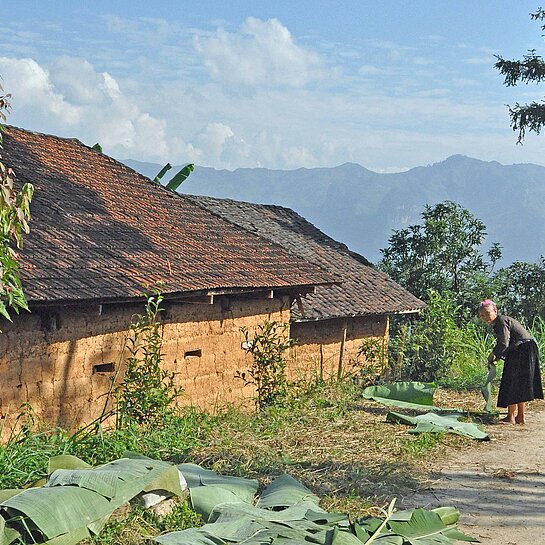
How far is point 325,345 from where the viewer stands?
15141mm

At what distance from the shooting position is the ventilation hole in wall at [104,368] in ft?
31.1

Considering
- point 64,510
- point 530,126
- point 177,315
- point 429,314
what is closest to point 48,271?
point 177,315

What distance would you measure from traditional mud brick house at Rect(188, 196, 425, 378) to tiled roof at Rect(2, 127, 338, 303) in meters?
1.53

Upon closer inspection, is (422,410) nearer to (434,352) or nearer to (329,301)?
(329,301)

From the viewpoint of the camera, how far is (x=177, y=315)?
10.6 meters

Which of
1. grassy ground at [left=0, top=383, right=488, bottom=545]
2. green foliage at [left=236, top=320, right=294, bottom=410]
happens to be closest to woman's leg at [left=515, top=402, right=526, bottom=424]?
grassy ground at [left=0, top=383, right=488, bottom=545]

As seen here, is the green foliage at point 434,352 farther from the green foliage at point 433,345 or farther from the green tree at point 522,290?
the green tree at point 522,290

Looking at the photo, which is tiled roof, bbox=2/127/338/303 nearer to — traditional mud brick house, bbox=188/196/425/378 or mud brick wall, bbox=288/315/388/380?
traditional mud brick house, bbox=188/196/425/378

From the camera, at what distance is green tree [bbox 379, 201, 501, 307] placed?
22.7 metres

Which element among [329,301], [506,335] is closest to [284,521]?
[506,335]

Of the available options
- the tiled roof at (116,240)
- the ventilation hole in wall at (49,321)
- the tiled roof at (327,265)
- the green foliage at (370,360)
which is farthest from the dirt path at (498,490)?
the tiled roof at (327,265)

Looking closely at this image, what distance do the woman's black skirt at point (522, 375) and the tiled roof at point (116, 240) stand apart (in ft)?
10.7

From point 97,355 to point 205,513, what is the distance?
3.52 meters

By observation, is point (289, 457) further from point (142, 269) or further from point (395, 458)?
point (142, 269)
